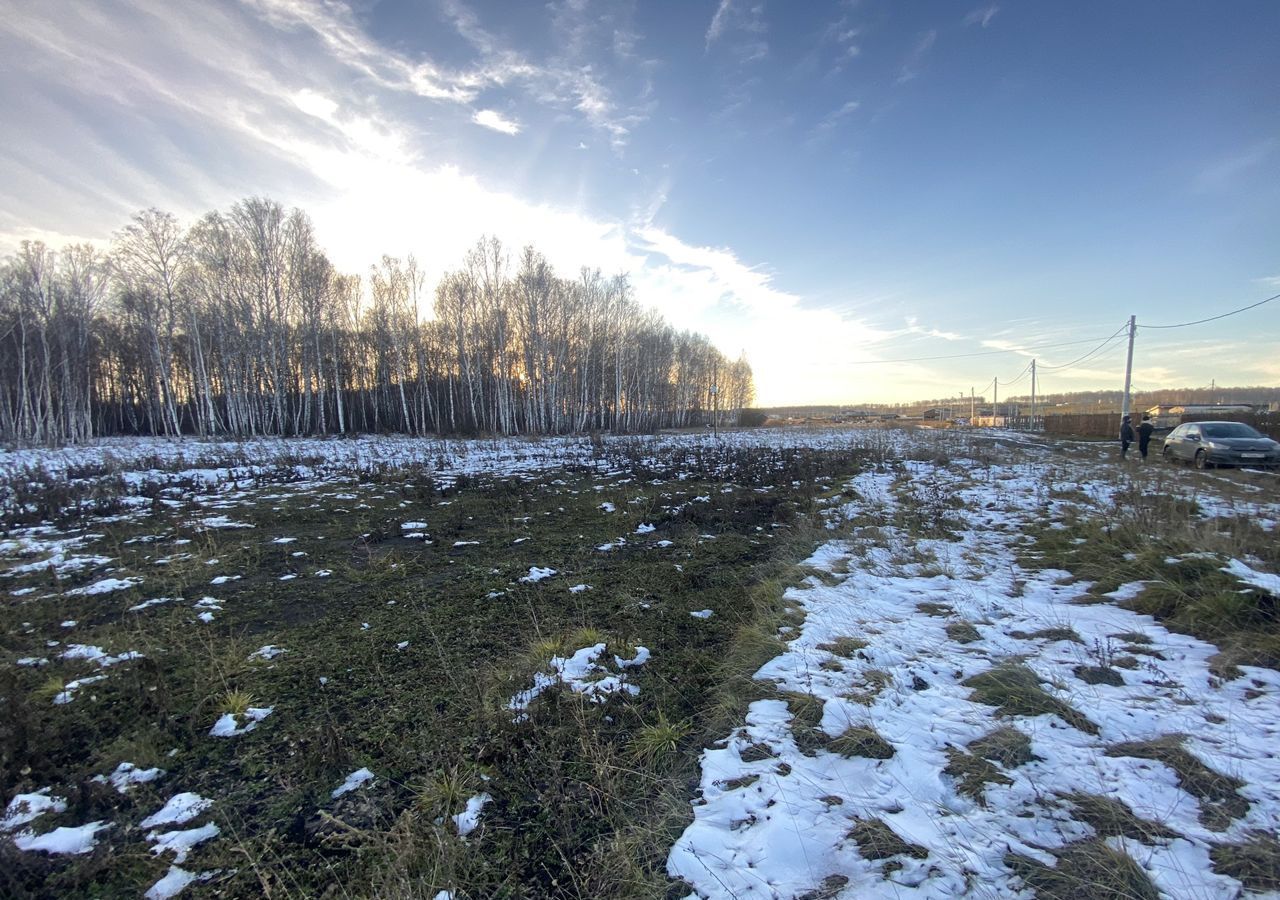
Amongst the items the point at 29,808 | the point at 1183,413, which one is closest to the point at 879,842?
the point at 29,808

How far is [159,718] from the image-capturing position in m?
3.39

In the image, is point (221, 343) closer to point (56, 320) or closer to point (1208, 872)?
point (56, 320)

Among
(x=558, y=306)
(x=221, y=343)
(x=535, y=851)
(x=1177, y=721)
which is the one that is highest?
(x=558, y=306)

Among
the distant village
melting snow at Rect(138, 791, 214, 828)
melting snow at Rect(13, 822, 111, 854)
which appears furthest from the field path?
the distant village

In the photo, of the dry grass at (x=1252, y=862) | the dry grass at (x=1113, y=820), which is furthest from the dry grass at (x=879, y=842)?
the dry grass at (x=1252, y=862)

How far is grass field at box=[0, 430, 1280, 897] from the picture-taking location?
2.22 meters

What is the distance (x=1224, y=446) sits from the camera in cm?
1474

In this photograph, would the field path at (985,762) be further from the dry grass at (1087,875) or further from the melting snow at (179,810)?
the melting snow at (179,810)

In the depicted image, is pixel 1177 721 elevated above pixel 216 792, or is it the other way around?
pixel 1177 721

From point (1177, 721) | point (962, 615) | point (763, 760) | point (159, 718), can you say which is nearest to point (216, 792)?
point (159, 718)

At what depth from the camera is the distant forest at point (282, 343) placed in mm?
26484

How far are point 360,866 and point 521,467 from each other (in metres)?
16.0

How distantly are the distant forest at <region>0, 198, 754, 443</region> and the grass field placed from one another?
26777mm

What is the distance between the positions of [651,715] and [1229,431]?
864 inches
